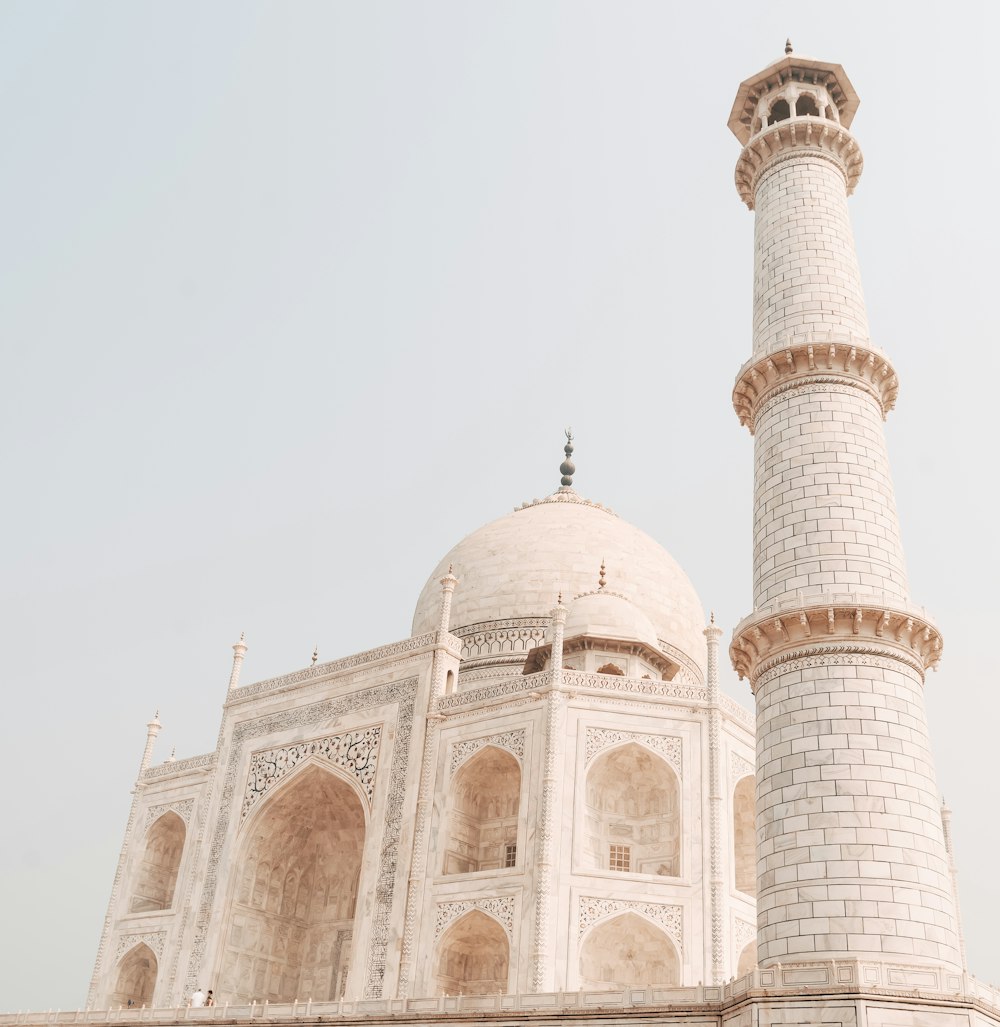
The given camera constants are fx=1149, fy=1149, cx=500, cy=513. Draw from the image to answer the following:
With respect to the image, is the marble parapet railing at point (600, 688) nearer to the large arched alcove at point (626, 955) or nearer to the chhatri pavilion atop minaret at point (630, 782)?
the chhatri pavilion atop minaret at point (630, 782)

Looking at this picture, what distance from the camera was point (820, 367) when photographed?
11.4m

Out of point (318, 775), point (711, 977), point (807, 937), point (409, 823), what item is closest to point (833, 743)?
point (807, 937)

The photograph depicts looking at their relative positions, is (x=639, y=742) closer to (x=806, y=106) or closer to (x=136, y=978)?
(x=806, y=106)

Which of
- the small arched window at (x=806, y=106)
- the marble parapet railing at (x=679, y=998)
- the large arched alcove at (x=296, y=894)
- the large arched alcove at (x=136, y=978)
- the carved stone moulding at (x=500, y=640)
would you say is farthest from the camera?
the carved stone moulding at (x=500, y=640)

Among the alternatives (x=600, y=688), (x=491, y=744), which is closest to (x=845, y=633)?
(x=600, y=688)

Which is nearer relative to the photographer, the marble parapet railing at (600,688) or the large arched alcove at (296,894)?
the marble parapet railing at (600,688)

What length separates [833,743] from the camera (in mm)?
9289

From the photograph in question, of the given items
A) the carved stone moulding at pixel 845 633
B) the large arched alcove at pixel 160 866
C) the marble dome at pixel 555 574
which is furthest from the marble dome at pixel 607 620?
the carved stone moulding at pixel 845 633

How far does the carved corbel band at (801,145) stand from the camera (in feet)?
43.2

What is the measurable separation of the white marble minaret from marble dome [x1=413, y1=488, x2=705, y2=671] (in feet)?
48.0

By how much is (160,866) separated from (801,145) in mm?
19895

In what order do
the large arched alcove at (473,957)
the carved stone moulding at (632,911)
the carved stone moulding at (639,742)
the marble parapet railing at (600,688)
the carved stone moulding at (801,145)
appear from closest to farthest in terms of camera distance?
the carved stone moulding at (801,145)
the carved stone moulding at (632,911)
the large arched alcove at (473,957)
the carved stone moulding at (639,742)
the marble parapet railing at (600,688)

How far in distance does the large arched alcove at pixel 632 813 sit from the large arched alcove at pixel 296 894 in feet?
16.3

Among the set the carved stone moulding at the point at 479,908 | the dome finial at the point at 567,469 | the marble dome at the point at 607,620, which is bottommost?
the carved stone moulding at the point at 479,908
